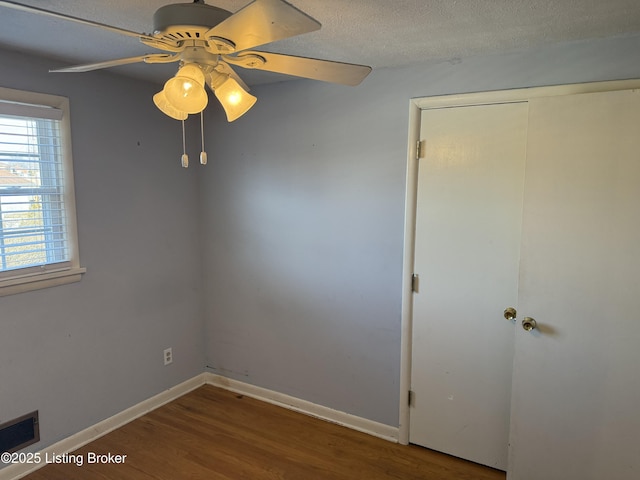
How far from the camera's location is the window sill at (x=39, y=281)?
2207 mm

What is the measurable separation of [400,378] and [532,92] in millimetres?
1739

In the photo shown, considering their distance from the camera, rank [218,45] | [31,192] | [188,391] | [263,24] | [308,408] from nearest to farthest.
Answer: [263,24] → [218,45] → [31,192] → [308,408] → [188,391]

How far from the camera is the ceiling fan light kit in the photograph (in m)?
0.94

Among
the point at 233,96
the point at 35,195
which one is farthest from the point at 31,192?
the point at 233,96

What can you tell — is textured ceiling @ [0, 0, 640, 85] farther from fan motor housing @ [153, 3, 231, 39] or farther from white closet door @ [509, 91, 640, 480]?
fan motor housing @ [153, 3, 231, 39]

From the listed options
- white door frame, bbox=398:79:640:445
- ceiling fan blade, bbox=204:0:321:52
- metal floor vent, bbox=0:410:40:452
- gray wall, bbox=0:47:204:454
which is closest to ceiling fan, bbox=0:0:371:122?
ceiling fan blade, bbox=204:0:321:52

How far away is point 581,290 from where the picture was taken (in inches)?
79.0

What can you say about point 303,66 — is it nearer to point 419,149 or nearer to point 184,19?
point 184,19

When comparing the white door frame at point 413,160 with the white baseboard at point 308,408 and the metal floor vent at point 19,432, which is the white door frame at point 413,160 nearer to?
the white baseboard at point 308,408

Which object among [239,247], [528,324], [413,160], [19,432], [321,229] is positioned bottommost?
[19,432]

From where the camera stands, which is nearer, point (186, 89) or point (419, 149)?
point (186, 89)

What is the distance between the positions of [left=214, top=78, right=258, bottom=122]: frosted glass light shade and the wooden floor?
198cm

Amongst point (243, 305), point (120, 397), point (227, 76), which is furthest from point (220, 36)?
point (120, 397)

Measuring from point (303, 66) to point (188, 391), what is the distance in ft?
9.01
